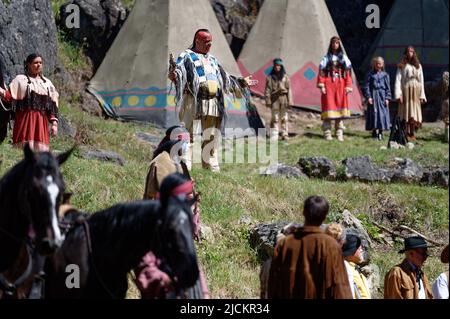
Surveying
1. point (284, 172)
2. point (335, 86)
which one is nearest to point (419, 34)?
point (335, 86)

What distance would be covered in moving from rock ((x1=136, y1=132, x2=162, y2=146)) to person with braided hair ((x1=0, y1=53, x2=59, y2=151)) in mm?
3944

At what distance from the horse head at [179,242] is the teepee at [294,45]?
1268 cm

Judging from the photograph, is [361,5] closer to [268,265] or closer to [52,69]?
[52,69]

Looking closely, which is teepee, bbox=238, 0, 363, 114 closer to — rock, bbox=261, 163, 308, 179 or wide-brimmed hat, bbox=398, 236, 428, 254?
rock, bbox=261, 163, 308, 179

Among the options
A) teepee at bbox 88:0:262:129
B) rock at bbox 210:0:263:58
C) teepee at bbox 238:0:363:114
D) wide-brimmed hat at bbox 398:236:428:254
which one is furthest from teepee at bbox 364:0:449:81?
wide-brimmed hat at bbox 398:236:428:254

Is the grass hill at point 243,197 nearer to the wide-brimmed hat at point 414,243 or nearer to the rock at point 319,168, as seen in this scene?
the rock at point 319,168

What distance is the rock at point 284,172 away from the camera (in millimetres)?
11634

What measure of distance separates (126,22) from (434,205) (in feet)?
26.3

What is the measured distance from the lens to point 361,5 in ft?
72.3

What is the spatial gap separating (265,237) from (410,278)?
2317 mm

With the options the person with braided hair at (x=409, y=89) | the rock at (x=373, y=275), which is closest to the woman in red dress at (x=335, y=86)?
the person with braided hair at (x=409, y=89)

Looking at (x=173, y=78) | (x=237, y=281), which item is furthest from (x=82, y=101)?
(x=237, y=281)

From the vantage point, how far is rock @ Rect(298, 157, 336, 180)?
477 inches

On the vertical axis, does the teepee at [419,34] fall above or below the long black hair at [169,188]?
above
